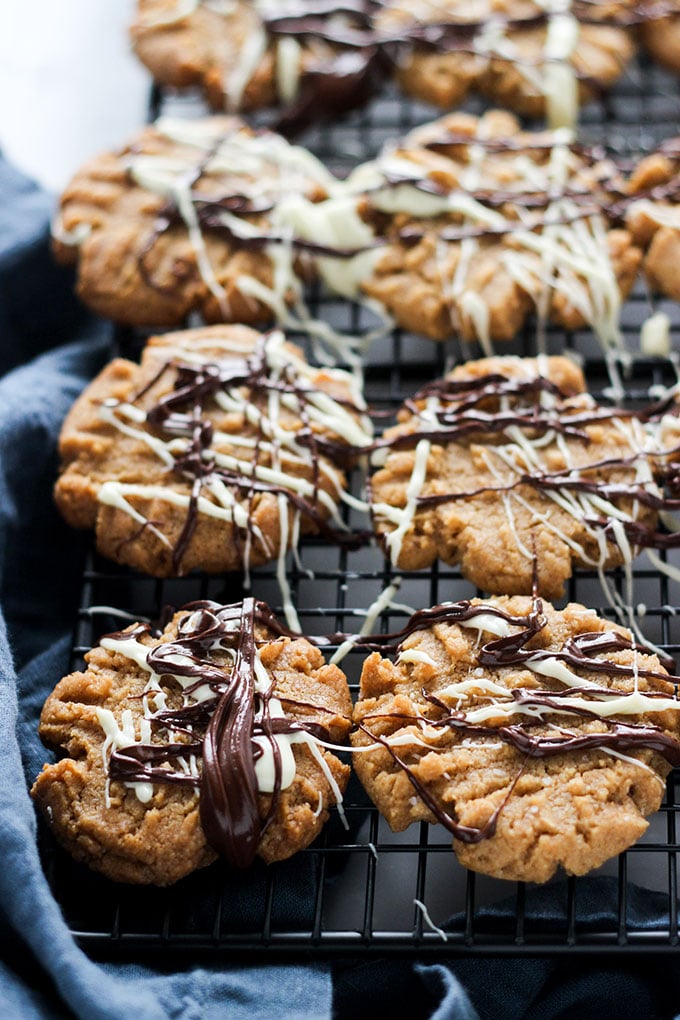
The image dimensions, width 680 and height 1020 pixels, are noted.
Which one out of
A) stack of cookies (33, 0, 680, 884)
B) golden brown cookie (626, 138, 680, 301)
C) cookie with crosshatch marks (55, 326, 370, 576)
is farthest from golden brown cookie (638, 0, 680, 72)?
cookie with crosshatch marks (55, 326, 370, 576)

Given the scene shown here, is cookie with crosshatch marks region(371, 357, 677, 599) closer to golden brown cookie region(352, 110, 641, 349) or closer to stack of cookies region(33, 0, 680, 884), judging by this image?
stack of cookies region(33, 0, 680, 884)

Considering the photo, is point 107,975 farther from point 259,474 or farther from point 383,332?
point 383,332

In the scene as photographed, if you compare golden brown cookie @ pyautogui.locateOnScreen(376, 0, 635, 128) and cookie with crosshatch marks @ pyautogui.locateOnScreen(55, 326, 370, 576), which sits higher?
golden brown cookie @ pyautogui.locateOnScreen(376, 0, 635, 128)

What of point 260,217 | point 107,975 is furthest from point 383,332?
point 107,975

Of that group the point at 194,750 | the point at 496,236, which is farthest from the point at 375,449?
the point at 194,750

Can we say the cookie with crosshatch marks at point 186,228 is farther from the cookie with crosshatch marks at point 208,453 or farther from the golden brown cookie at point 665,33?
the golden brown cookie at point 665,33

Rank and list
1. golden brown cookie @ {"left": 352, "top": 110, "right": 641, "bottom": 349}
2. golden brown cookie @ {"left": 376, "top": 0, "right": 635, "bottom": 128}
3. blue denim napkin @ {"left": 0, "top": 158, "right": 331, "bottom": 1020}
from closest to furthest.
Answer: blue denim napkin @ {"left": 0, "top": 158, "right": 331, "bottom": 1020}, golden brown cookie @ {"left": 352, "top": 110, "right": 641, "bottom": 349}, golden brown cookie @ {"left": 376, "top": 0, "right": 635, "bottom": 128}

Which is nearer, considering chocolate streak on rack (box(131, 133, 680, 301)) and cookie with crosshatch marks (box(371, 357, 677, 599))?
cookie with crosshatch marks (box(371, 357, 677, 599))
